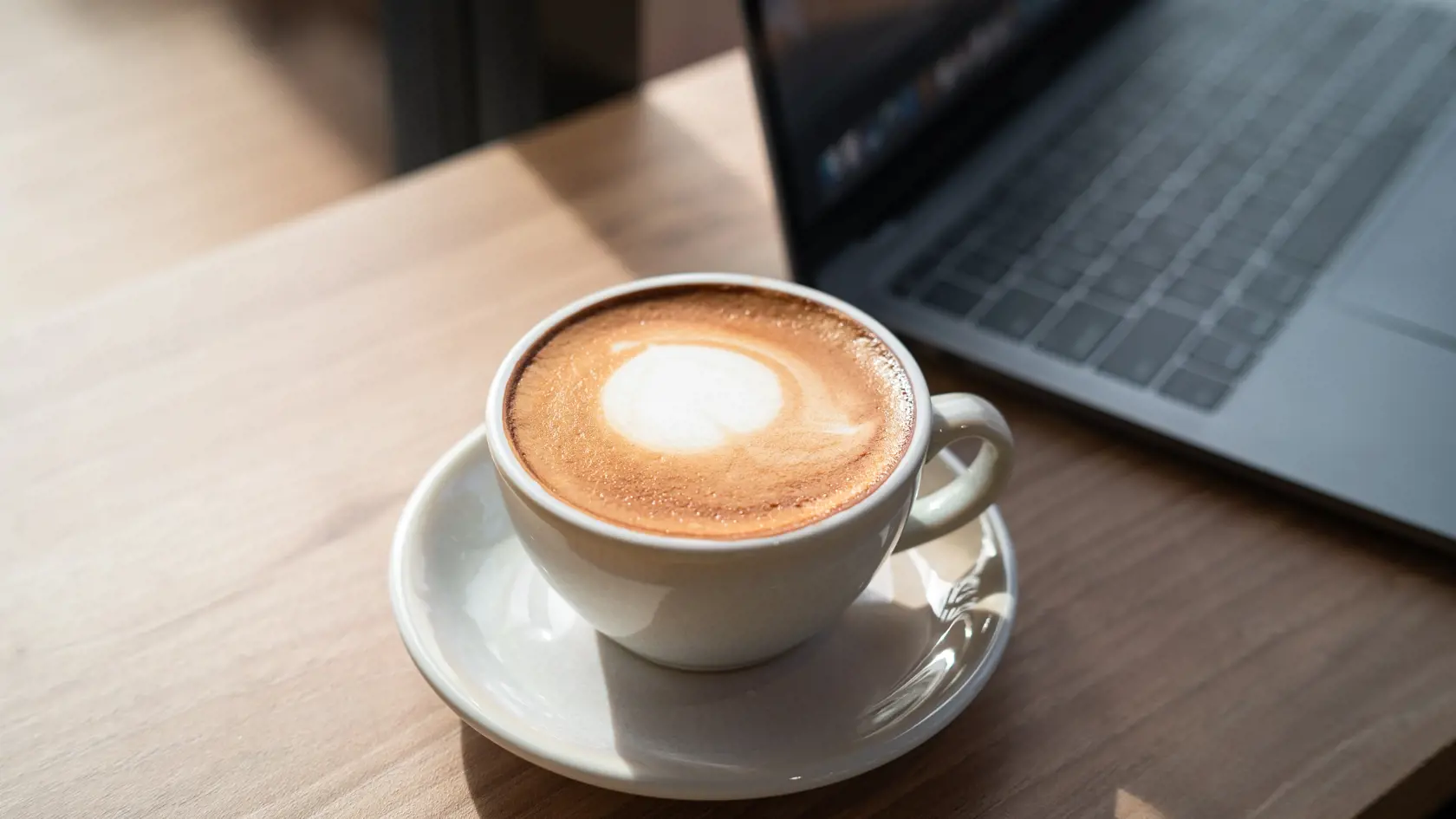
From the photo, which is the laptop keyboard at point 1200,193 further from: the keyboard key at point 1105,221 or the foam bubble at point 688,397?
the foam bubble at point 688,397

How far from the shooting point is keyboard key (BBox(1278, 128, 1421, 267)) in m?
0.68

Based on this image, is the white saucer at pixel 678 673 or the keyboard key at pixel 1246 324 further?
the keyboard key at pixel 1246 324

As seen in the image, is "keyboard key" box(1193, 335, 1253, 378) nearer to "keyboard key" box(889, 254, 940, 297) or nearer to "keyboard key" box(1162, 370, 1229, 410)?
"keyboard key" box(1162, 370, 1229, 410)

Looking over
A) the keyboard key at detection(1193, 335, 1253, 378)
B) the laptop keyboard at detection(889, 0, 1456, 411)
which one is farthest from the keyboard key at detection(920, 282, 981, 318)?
the keyboard key at detection(1193, 335, 1253, 378)

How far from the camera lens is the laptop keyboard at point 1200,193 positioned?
602 millimetres

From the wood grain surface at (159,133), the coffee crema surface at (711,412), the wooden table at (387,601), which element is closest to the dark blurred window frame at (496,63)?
the wooden table at (387,601)

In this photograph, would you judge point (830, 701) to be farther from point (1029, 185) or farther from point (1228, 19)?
point (1228, 19)

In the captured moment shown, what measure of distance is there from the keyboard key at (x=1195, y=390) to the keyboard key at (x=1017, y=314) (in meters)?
0.07

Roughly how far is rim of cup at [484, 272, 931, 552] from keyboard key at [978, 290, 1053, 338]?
0.17m

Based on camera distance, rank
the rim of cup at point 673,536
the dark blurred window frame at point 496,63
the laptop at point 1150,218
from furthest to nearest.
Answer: the dark blurred window frame at point 496,63 < the laptop at point 1150,218 < the rim of cup at point 673,536

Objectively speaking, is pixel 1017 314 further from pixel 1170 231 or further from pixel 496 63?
pixel 496 63

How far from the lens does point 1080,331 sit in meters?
0.60

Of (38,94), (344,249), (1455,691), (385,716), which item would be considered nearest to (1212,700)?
(1455,691)

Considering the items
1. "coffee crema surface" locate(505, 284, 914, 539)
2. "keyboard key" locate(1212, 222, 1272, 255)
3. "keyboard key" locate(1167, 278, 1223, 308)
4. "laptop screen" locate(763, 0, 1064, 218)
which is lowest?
"keyboard key" locate(1167, 278, 1223, 308)
